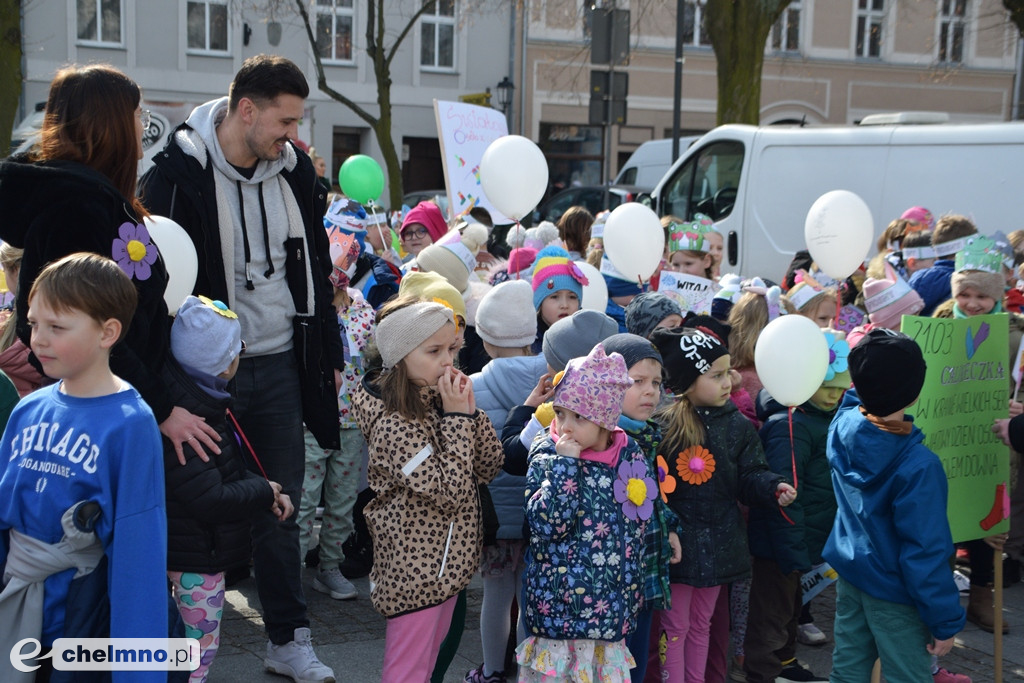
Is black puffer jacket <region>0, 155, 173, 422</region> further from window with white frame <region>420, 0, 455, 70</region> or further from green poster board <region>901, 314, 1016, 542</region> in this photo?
window with white frame <region>420, 0, 455, 70</region>

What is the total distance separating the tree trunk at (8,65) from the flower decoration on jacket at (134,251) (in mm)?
11800

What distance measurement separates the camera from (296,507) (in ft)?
13.7

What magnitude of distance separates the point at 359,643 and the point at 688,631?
55.8 inches

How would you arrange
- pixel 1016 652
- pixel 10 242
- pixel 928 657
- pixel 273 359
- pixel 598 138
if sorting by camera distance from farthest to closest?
pixel 598 138, pixel 1016 652, pixel 273 359, pixel 928 657, pixel 10 242

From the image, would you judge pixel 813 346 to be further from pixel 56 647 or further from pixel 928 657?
pixel 56 647

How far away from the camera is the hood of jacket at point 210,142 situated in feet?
12.5

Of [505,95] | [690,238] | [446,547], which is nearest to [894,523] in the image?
[446,547]

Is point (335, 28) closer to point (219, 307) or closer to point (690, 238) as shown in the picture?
point (690, 238)

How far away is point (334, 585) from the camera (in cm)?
515

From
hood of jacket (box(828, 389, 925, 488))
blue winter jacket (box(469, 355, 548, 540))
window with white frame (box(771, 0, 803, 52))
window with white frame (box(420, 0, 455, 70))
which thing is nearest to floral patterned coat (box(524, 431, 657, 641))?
blue winter jacket (box(469, 355, 548, 540))

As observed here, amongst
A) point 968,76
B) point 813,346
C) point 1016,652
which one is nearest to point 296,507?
point 813,346

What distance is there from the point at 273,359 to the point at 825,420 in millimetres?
2259

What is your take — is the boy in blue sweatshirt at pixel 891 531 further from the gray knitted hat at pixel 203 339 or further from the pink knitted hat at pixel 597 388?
the gray knitted hat at pixel 203 339
